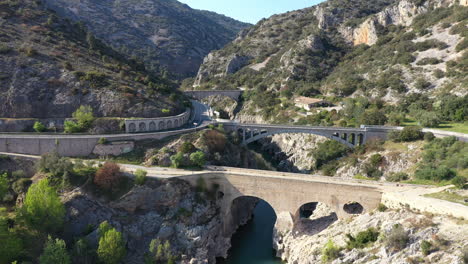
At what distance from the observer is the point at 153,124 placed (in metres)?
55.4

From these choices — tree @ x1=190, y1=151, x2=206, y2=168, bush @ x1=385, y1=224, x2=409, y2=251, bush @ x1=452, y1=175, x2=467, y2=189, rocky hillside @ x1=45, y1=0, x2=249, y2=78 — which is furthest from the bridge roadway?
rocky hillside @ x1=45, y1=0, x2=249, y2=78

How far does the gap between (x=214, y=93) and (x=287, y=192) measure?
69824mm

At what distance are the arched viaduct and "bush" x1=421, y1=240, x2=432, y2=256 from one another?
865 centimetres

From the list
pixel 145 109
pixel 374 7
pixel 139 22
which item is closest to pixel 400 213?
pixel 145 109

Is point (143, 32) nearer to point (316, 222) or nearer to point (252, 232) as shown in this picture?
point (252, 232)

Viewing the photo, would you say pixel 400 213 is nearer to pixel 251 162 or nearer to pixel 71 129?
pixel 251 162

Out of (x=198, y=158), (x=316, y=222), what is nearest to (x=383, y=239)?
(x=316, y=222)

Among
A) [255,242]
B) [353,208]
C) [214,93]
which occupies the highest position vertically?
[214,93]

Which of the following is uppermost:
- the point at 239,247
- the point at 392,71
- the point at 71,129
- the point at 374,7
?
the point at 374,7

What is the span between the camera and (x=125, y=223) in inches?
1453

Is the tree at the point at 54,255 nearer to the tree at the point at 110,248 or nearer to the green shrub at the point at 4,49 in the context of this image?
the tree at the point at 110,248

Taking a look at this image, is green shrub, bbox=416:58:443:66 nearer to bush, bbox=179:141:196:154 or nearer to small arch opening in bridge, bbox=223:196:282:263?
small arch opening in bridge, bbox=223:196:282:263

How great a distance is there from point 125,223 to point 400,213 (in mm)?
31807

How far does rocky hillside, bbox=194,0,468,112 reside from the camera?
74500mm
